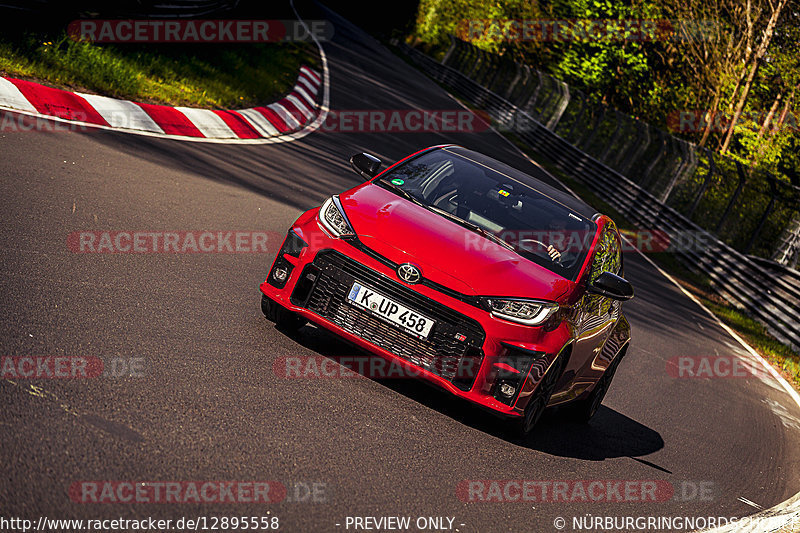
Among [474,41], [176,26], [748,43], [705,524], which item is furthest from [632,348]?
[474,41]

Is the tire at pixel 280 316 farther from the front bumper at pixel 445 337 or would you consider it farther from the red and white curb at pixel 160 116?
the red and white curb at pixel 160 116

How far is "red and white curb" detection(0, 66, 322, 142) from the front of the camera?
11.0m

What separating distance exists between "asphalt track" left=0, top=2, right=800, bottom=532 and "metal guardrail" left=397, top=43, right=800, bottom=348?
603 centimetres

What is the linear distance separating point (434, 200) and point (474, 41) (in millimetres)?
56416

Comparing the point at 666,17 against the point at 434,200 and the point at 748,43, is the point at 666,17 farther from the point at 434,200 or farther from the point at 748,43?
the point at 434,200

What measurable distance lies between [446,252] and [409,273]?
12.5 inches

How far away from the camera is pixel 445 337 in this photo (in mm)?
5945

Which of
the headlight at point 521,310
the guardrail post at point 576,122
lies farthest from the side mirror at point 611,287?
the guardrail post at point 576,122

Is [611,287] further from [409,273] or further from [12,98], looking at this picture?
[12,98]

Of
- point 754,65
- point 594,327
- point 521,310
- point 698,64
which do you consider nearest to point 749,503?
point 594,327

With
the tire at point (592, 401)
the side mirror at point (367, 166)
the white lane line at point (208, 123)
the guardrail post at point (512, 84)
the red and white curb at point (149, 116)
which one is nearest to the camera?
the side mirror at point (367, 166)

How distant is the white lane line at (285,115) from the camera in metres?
17.7

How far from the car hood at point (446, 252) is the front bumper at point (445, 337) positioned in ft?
0.38

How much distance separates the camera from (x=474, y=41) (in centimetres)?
6156
